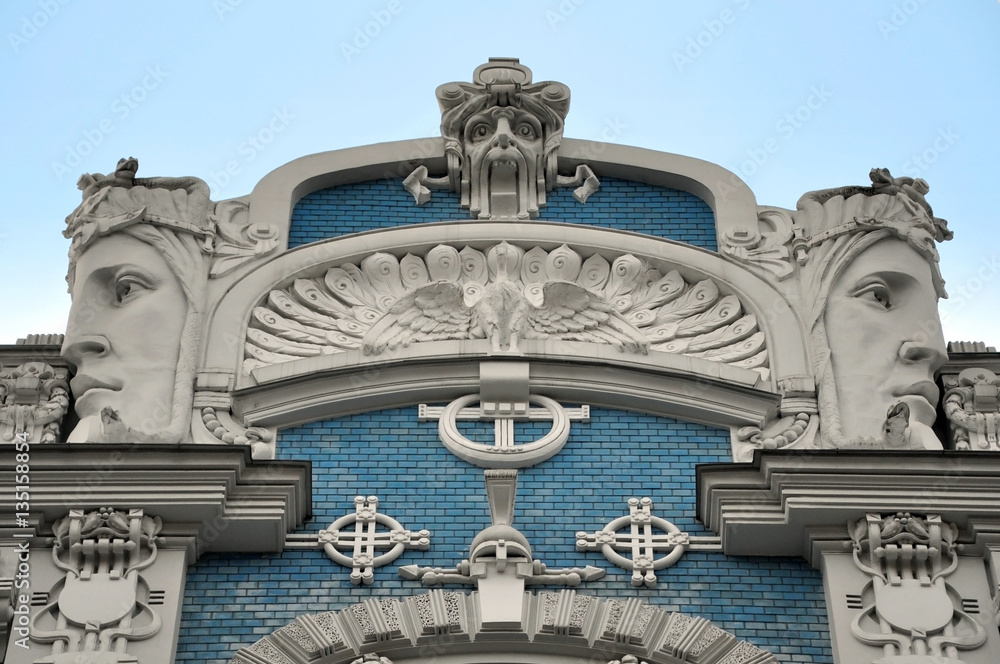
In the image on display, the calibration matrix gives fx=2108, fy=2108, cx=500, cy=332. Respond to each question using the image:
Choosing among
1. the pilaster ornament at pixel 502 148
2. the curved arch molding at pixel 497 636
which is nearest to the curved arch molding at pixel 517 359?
the pilaster ornament at pixel 502 148

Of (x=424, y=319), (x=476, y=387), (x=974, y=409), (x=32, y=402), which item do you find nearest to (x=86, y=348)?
(x=32, y=402)

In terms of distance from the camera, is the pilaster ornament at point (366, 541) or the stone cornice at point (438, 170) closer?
the pilaster ornament at point (366, 541)

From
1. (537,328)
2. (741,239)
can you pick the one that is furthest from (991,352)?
(537,328)

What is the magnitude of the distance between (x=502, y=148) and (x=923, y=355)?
3357 mm

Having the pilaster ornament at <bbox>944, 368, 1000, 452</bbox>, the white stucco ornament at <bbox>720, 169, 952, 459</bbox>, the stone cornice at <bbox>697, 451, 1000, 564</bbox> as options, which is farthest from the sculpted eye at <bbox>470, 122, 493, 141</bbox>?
the pilaster ornament at <bbox>944, 368, 1000, 452</bbox>

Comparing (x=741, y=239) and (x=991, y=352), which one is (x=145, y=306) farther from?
(x=991, y=352)

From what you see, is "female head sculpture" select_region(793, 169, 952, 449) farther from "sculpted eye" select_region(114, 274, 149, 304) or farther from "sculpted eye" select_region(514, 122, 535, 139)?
"sculpted eye" select_region(114, 274, 149, 304)

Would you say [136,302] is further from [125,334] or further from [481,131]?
[481,131]

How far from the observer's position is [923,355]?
13094mm

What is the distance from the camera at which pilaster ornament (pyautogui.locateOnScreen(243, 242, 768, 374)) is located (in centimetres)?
1352

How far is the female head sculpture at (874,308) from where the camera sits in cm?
1284

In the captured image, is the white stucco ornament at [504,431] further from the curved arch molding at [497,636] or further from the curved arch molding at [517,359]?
the curved arch molding at [497,636]

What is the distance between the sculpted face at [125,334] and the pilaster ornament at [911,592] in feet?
14.1

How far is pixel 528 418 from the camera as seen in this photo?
13125 mm
